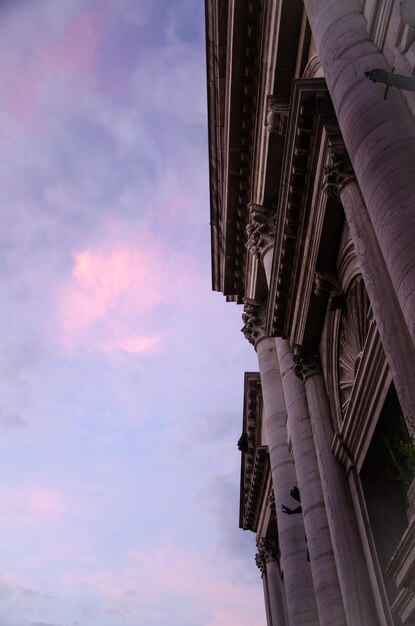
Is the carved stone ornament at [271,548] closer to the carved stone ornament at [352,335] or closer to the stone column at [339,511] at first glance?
the stone column at [339,511]

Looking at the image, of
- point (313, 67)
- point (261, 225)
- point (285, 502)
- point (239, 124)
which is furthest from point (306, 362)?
point (239, 124)

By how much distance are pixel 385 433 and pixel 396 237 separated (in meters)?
7.88

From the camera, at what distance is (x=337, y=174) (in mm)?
15133

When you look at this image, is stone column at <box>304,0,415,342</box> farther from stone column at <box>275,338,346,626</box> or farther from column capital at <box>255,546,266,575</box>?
column capital at <box>255,546,266,575</box>

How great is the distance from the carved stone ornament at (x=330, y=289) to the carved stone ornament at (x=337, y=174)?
3.02 m

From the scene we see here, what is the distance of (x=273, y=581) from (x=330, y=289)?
21.0 metres

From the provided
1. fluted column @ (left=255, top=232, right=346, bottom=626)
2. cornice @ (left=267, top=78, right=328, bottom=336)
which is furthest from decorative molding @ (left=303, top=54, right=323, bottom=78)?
fluted column @ (left=255, top=232, right=346, bottom=626)

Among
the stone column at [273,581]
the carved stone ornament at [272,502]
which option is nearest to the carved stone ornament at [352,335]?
the carved stone ornament at [272,502]

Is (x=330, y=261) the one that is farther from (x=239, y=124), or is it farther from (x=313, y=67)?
(x=239, y=124)

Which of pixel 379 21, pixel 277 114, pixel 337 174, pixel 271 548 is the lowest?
pixel 379 21

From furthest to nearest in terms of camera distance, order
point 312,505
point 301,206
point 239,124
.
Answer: point 239,124
point 312,505
point 301,206

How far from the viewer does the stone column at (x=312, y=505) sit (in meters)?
18.0

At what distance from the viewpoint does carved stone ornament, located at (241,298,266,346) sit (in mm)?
28172

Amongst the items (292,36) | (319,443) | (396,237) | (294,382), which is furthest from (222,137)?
(396,237)
